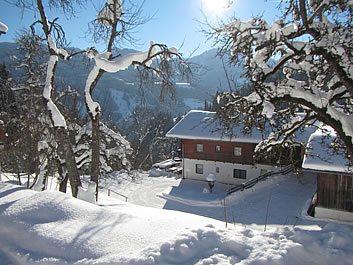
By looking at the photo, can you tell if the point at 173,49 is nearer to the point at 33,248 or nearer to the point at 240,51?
the point at 240,51

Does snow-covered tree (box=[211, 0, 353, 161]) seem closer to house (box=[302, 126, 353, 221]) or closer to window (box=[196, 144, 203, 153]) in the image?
house (box=[302, 126, 353, 221])

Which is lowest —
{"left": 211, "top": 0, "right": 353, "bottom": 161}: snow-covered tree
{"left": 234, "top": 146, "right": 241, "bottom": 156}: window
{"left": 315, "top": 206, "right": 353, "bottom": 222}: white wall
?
{"left": 315, "top": 206, "right": 353, "bottom": 222}: white wall

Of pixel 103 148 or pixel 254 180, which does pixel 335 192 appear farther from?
pixel 103 148

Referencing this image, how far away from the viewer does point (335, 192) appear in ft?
45.0

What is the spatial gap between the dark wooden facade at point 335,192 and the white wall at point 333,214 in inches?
8.4

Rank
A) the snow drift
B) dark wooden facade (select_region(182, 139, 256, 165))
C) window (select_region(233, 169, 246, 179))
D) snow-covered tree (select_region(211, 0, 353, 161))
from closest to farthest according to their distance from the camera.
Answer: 1. the snow drift
2. snow-covered tree (select_region(211, 0, 353, 161))
3. dark wooden facade (select_region(182, 139, 256, 165))
4. window (select_region(233, 169, 246, 179))

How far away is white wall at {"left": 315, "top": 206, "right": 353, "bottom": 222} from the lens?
13.5 metres

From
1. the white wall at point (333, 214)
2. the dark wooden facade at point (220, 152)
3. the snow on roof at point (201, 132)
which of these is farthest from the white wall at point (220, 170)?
the white wall at point (333, 214)

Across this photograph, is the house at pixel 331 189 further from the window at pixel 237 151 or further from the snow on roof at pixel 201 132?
the window at pixel 237 151

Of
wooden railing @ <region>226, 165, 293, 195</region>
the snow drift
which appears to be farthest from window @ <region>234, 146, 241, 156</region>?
the snow drift

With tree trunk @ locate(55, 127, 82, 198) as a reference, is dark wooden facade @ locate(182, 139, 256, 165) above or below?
below

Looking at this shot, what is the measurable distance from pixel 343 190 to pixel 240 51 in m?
11.8

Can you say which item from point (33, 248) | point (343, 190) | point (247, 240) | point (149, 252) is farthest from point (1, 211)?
point (343, 190)

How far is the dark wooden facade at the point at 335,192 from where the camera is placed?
1341cm
